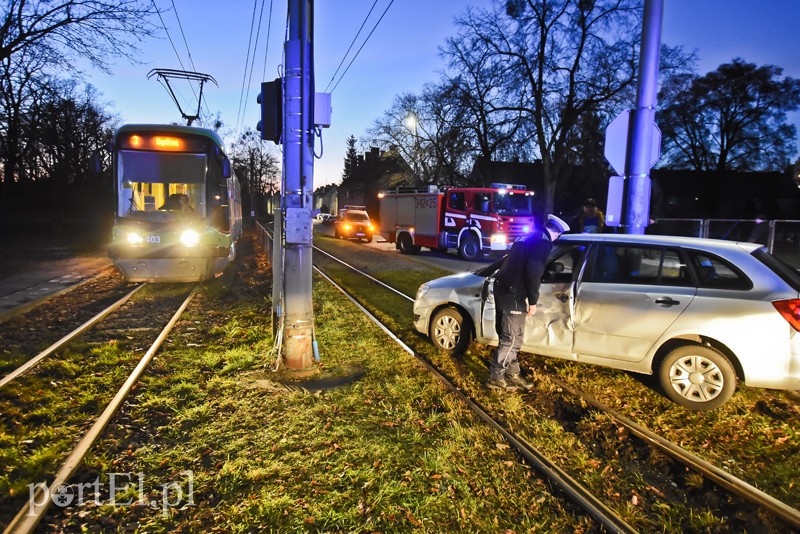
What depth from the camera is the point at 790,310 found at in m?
3.95

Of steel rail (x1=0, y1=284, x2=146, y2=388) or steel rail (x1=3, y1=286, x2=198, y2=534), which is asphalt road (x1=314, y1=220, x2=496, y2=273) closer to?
steel rail (x1=0, y1=284, x2=146, y2=388)

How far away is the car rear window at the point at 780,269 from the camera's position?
13.7 ft

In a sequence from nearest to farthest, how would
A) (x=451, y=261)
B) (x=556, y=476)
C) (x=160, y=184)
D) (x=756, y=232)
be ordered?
(x=556, y=476)
(x=160, y=184)
(x=756, y=232)
(x=451, y=261)

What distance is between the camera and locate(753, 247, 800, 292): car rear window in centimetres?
417

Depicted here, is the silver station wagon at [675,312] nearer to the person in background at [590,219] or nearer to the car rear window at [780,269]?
the car rear window at [780,269]

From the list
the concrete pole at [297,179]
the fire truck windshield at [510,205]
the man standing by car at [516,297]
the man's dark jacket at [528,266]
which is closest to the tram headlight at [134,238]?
the concrete pole at [297,179]

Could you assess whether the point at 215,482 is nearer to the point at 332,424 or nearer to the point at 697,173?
the point at 332,424

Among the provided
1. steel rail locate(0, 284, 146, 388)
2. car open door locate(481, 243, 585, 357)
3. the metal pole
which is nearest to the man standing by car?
car open door locate(481, 243, 585, 357)

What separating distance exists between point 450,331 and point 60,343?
5.17 m

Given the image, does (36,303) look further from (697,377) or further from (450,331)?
(697,377)

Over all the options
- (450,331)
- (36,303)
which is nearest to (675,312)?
(450,331)

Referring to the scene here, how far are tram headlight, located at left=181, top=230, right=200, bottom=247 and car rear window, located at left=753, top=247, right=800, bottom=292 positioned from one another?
363 inches

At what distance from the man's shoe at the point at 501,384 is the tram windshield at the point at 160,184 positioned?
24.4 feet

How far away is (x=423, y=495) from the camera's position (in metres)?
3.22
